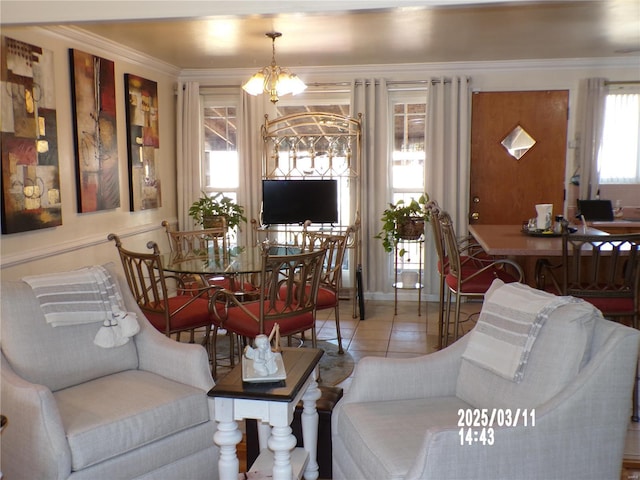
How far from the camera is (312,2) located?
2705 millimetres

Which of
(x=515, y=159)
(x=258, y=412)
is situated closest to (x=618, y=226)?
(x=515, y=159)

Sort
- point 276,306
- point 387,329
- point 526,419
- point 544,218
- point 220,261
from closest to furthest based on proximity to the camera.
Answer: point 526,419 < point 276,306 < point 220,261 < point 544,218 < point 387,329

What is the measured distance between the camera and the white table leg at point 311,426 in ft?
8.66

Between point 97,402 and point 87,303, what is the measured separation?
53cm

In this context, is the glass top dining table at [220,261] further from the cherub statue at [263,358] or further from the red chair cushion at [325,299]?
the cherub statue at [263,358]

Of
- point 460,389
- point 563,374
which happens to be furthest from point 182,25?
point 563,374

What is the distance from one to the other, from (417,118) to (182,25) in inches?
111

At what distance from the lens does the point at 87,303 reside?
2834mm

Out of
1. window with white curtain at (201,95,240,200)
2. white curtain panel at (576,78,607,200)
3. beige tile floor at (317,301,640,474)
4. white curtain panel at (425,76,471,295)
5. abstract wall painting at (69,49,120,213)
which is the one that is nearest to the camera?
abstract wall painting at (69,49,120,213)

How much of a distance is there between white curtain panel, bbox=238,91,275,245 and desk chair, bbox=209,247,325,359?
102 inches

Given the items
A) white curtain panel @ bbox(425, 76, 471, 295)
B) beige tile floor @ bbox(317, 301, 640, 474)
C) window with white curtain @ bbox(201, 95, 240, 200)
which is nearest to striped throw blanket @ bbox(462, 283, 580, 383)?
beige tile floor @ bbox(317, 301, 640, 474)

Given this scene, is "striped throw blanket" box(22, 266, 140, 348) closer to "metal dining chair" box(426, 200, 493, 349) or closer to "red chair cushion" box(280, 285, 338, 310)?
"red chair cushion" box(280, 285, 338, 310)

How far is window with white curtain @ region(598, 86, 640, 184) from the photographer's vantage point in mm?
6180
